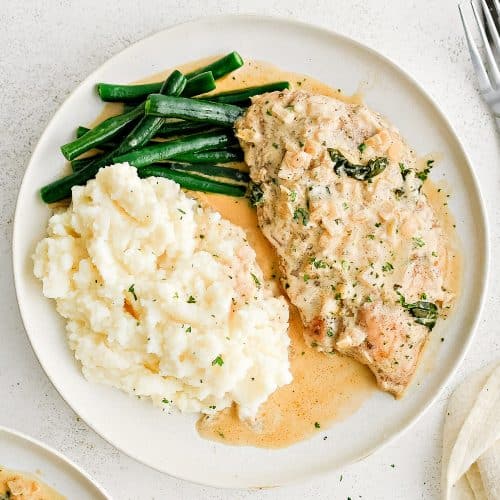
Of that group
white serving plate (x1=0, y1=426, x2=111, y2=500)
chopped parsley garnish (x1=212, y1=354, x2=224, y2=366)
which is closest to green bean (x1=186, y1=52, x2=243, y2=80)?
chopped parsley garnish (x1=212, y1=354, x2=224, y2=366)

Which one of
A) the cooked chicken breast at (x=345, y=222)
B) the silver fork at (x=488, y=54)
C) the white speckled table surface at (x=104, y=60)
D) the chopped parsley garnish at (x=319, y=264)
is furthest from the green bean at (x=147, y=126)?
the silver fork at (x=488, y=54)

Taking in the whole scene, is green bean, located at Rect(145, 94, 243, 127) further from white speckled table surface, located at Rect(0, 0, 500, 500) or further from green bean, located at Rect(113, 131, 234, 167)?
white speckled table surface, located at Rect(0, 0, 500, 500)

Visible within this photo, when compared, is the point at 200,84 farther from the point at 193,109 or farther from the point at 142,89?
the point at 142,89

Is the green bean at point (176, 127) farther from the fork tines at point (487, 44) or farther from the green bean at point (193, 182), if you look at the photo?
the fork tines at point (487, 44)

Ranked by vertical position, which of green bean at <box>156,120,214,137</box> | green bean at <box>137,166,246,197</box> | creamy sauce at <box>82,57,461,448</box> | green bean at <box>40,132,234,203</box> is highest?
green bean at <box>156,120,214,137</box>

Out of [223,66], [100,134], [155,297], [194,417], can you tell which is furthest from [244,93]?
[194,417]

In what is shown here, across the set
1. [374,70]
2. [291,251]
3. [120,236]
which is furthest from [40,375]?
[374,70]

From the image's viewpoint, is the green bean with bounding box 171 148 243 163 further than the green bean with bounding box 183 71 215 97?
Yes
